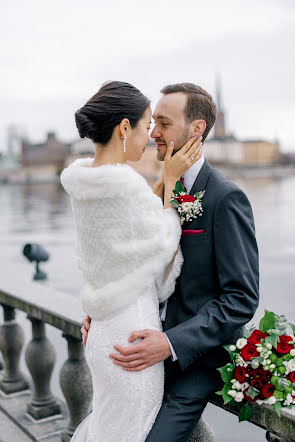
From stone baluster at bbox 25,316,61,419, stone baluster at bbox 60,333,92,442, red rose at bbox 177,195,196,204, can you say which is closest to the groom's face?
red rose at bbox 177,195,196,204

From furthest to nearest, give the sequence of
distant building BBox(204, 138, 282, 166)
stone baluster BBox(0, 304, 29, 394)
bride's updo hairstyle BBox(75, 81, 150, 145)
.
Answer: distant building BBox(204, 138, 282, 166)
stone baluster BBox(0, 304, 29, 394)
bride's updo hairstyle BBox(75, 81, 150, 145)

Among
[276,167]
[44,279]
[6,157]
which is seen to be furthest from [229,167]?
[44,279]

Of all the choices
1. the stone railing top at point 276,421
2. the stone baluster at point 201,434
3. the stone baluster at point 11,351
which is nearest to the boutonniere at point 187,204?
the stone railing top at point 276,421

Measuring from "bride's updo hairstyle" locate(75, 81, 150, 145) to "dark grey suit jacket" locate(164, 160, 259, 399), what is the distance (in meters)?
0.34

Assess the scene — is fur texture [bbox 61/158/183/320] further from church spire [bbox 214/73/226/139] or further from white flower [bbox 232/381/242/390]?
church spire [bbox 214/73/226/139]

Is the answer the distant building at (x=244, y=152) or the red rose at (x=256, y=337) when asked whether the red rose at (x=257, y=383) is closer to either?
the red rose at (x=256, y=337)

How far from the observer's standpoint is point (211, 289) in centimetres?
208

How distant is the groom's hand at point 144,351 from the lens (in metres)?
1.97

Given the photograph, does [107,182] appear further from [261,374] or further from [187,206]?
[261,374]

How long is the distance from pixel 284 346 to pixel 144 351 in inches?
17.9

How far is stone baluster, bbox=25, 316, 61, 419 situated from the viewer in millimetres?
3652

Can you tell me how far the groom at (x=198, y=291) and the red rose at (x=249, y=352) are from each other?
3.2 inches

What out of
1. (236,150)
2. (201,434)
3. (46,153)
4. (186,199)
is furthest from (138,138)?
(236,150)

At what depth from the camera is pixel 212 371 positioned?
6.91 feet
